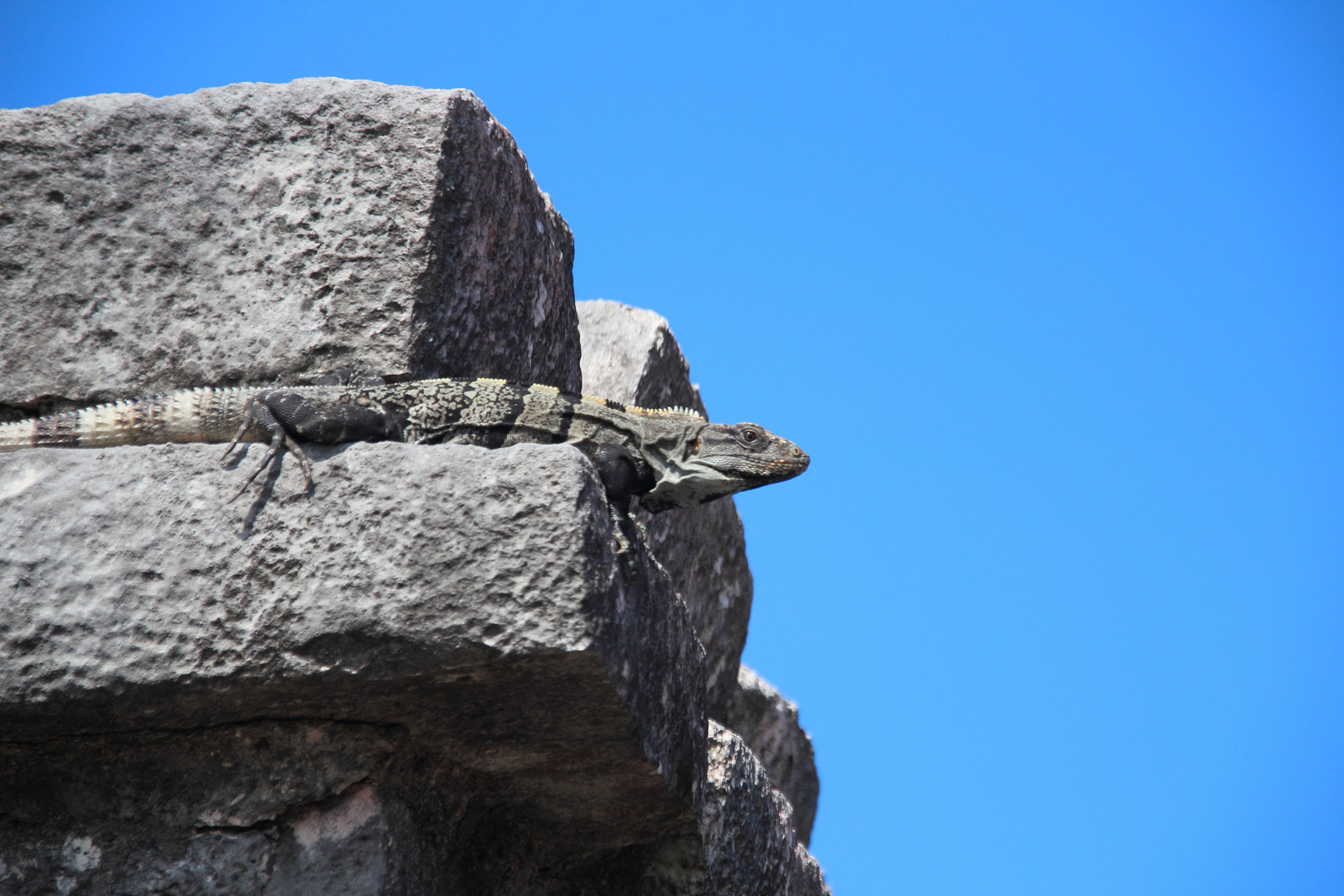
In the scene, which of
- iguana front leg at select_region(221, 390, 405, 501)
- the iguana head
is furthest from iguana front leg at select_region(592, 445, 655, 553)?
iguana front leg at select_region(221, 390, 405, 501)

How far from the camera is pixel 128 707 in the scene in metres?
3.21

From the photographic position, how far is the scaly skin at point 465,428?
3.42 metres

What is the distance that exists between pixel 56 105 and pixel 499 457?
2349mm

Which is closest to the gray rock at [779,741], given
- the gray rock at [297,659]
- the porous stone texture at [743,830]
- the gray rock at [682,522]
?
the gray rock at [682,522]

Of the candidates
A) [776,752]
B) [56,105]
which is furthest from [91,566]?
[776,752]

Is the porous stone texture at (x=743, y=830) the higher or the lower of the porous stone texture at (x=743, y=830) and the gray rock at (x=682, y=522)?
the lower

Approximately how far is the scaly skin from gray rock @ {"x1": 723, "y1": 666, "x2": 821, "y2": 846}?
3180 mm

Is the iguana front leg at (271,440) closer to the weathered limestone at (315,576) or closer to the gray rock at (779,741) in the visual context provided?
the weathered limestone at (315,576)

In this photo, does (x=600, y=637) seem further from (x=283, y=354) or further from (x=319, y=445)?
(x=283, y=354)

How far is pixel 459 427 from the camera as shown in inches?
149

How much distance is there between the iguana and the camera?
134 inches

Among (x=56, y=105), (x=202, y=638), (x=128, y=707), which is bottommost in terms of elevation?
(x=128, y=707)

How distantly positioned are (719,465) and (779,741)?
375 centimetres

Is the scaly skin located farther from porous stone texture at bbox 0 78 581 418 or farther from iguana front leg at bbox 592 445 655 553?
porous stone texture at bbox 0 78 581 418
